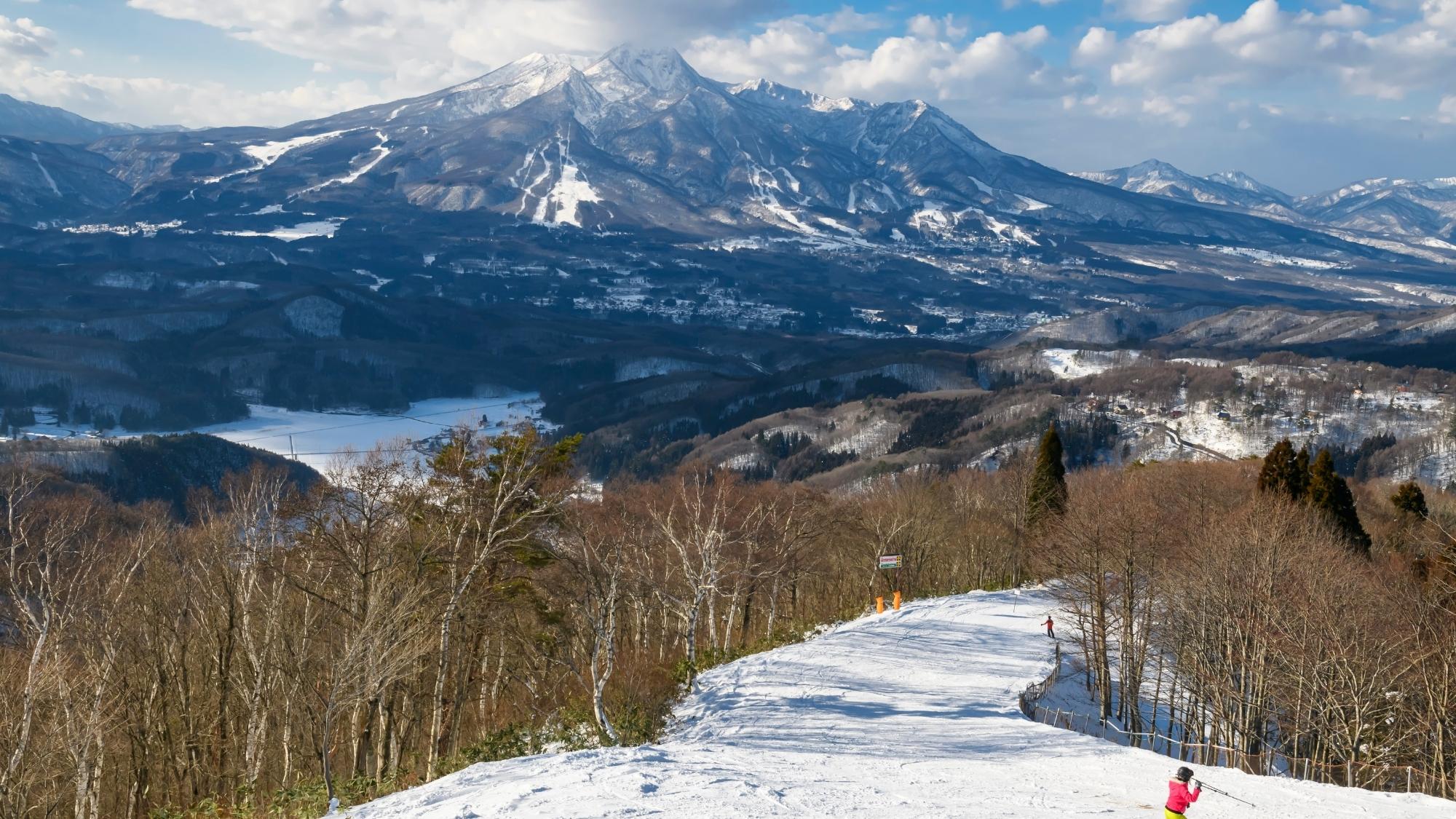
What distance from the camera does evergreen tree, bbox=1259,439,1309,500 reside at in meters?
56.8

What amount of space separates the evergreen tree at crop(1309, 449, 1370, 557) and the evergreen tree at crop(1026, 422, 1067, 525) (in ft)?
51.2

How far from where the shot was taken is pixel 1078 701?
42750 mm

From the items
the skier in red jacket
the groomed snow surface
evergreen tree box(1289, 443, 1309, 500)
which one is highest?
evergreen tree box(1289, 443, 1309, 500)

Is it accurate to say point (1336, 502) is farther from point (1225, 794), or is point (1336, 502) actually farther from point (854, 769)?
point (854, 769)

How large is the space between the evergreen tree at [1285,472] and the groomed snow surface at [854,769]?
93.0 feet

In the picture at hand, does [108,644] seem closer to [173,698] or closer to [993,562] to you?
[173,698]

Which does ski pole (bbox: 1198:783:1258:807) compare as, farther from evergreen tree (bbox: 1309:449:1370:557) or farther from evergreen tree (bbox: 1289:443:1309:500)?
evergreen tree (bbox: 1289:443:1309:500)

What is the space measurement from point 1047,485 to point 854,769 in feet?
162

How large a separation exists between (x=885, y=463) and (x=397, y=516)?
6068 inches

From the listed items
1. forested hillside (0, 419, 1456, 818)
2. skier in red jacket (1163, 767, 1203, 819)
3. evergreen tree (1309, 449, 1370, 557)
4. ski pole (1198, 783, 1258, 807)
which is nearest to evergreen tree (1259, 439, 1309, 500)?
evergreen tree (1309, 449, 1370, 557)

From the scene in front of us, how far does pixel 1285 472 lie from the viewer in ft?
190

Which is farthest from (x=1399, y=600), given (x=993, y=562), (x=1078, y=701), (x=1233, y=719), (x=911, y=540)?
(x=993, y=562)

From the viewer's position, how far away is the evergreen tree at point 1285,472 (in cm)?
5678

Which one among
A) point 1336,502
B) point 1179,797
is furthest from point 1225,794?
point 1336,502
